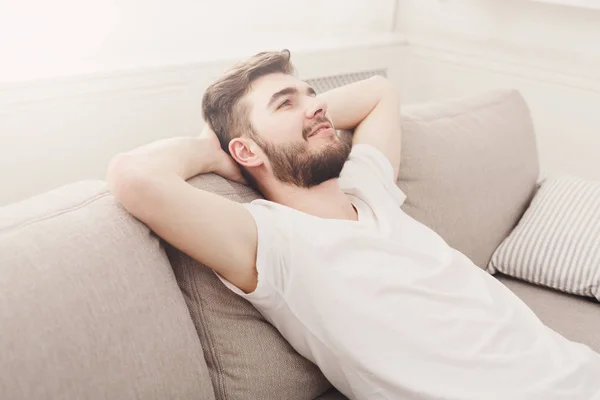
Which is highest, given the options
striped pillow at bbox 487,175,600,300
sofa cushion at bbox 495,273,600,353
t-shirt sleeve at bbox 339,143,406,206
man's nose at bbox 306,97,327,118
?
man's nose at bbox 306,97,327,118

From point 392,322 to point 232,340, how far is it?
0.99 feet

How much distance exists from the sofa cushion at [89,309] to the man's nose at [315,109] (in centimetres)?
46

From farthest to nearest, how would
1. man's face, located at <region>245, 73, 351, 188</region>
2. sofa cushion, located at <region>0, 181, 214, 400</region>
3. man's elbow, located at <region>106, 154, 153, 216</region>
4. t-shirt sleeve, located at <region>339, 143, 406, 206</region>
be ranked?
1. t-shirt sleeve, located at <region>339, 143, 406, 206</region>
2. man's face, located at <region>245, 73, 351, 188</region>
3. man's elbow, located at <region>106, 154, 153, 216</region>
4. sofa cushion, located at <region>0, 181, 214, 400</region>

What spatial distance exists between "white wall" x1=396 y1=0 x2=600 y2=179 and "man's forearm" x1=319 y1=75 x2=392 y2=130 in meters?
1.17

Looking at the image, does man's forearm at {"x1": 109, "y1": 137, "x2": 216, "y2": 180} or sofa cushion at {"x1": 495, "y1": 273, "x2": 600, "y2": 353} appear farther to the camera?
sofa cushion at {"x1": 495, "y1": 273, "x2": 600, "y2": 353}

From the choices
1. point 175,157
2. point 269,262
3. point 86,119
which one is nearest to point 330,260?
point 269,262

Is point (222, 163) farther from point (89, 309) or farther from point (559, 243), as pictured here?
point (559, 243)

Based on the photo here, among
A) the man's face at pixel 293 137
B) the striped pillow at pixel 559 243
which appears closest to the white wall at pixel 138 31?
the man's face at pixel 293 137

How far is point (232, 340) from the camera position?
4.09ft

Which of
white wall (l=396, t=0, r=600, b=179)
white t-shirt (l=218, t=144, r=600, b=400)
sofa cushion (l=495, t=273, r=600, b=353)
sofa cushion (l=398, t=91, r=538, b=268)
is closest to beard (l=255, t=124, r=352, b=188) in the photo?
white t-shirt (l=218, t=144, r=600, b=400)

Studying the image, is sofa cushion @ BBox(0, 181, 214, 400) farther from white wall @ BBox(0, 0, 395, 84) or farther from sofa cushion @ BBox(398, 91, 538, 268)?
sofa cushion @ BBox(398, 91, 538, 268)

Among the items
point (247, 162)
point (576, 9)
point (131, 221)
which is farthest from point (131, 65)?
point (576, 9)

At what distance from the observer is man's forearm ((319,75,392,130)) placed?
1.73 meters

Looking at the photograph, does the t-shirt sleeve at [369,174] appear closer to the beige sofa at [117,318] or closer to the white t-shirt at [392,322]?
the white t-shirt at [392,322]
